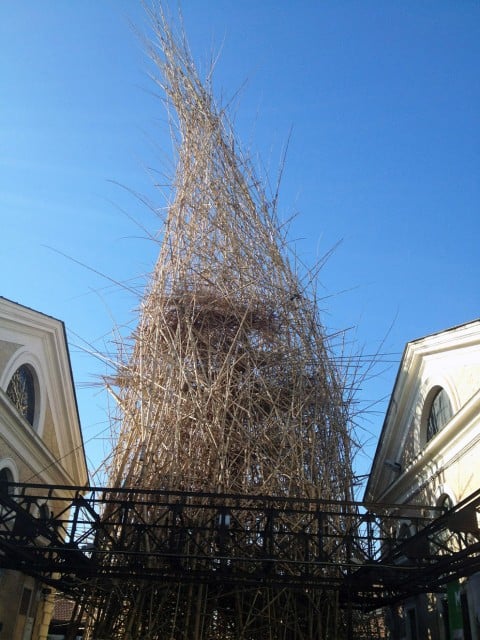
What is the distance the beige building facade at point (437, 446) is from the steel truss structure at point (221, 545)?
28.3 inches

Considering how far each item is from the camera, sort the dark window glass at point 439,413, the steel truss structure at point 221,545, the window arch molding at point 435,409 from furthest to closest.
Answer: the dark window glass at point 439,413
the window arch molding at point 435,409
the steel truss structure at point 221,545

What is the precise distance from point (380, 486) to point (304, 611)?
7220 millimetres

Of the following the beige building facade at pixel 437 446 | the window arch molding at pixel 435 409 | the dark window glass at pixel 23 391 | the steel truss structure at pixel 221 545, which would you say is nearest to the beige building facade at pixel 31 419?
the dark window glass at pixel 23 391

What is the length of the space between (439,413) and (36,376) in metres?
8.67

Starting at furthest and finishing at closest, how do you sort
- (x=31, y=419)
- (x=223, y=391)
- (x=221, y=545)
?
(x=31, y=419) → (x=223, y=391) → (x=221, y=545)

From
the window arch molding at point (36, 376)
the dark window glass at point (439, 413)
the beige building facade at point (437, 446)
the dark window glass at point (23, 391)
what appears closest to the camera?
the beige building facade at point (437, 446)

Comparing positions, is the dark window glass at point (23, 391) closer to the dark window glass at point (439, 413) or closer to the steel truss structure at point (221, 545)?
the steel truss structure at point (221, 545)

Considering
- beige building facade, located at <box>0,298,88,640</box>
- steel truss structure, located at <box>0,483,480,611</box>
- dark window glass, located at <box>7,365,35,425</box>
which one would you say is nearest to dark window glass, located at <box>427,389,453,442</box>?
steel truss structure, located at <box>0,483,480,611</box>

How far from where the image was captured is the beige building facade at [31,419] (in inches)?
484

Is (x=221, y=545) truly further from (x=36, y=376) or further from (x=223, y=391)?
(x=36, y=376)

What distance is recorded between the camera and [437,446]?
12.0 metres

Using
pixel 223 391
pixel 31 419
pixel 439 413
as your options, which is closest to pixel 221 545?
pixel 223 391

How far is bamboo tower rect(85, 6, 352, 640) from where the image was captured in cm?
1010

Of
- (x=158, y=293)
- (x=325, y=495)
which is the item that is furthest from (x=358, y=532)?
(x=158, y=293)
